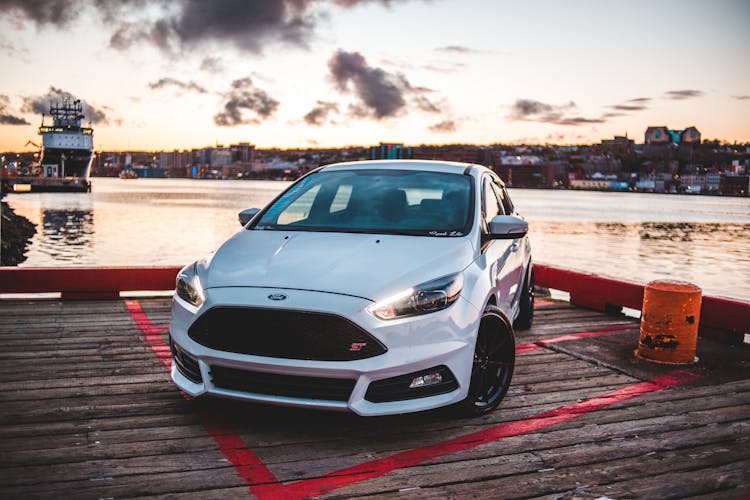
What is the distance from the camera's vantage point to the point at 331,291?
394 cm

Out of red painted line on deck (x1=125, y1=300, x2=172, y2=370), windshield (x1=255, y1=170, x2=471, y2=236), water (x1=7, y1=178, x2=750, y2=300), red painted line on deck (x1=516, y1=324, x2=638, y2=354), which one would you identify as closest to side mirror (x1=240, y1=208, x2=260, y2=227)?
windshield (x1=255, y1=170, x2=471, y2=236)

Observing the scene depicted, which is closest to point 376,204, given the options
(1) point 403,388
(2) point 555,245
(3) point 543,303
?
(1) point 403,388

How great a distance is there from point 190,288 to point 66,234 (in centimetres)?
5631

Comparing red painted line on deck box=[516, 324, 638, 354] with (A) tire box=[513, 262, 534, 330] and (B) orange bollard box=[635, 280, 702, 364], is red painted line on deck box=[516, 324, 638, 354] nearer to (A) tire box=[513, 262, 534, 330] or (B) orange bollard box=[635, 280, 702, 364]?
(A) tire box=[513, 262, 534, 330]

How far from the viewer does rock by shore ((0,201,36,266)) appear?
1418 inches

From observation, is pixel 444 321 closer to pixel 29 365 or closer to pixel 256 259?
pixel 256 259

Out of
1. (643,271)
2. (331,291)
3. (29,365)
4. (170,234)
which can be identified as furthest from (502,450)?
(170,234)

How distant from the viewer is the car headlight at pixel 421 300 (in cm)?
391

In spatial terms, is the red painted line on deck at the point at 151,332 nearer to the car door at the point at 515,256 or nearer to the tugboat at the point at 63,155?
the car door at the point at 515,256

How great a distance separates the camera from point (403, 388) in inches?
156

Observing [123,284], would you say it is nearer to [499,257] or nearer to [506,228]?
[499,257]

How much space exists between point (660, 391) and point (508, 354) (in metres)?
1.47

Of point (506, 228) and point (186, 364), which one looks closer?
point (186, 364)

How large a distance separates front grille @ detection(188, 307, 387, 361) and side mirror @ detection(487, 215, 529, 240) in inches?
62.2
